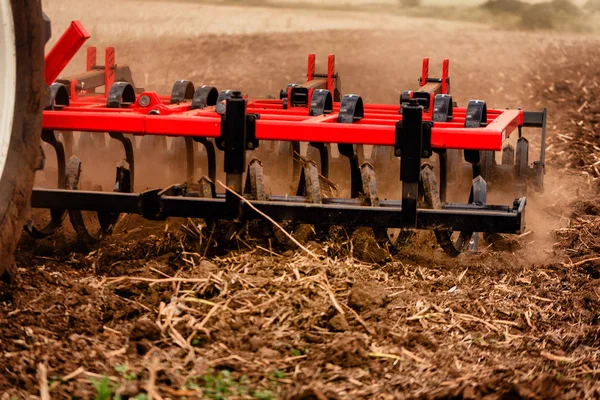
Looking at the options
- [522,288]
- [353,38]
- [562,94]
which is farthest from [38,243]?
[353,38]

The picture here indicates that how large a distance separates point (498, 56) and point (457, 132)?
28.0 ft

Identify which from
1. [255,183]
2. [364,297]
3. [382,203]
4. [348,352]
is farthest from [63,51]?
[348,352]

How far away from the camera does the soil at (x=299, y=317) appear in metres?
2.94

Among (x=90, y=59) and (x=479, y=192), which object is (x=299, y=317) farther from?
(x=90, y=59)

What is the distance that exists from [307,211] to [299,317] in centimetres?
74

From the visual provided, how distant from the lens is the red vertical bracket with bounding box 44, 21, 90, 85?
4125 millimetres

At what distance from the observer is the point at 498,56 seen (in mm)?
12297

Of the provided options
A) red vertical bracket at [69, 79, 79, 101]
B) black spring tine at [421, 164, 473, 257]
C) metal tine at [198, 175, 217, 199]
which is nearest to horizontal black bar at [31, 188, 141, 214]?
metal tine at [198, 175, 217, 199]

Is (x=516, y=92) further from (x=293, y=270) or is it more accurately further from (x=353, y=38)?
(x=293, y=270)

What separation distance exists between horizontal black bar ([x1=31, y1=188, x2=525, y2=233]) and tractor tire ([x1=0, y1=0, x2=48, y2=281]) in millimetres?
827

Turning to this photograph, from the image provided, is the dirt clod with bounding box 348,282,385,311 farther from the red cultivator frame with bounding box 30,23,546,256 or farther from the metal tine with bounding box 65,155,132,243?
the metal tine with bounding box 65,155,132,243

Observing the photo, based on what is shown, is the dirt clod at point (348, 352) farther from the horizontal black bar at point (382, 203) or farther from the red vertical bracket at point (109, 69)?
the red vertical bracket at point (109, 69)

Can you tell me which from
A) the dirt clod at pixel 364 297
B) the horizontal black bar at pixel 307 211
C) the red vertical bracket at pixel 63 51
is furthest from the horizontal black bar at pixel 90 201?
the dirt clod at pixel 364 297

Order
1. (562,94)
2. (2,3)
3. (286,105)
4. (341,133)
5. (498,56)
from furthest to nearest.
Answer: (498,56)
(562,94)
(286,105)
(341,133)
(2,3)
